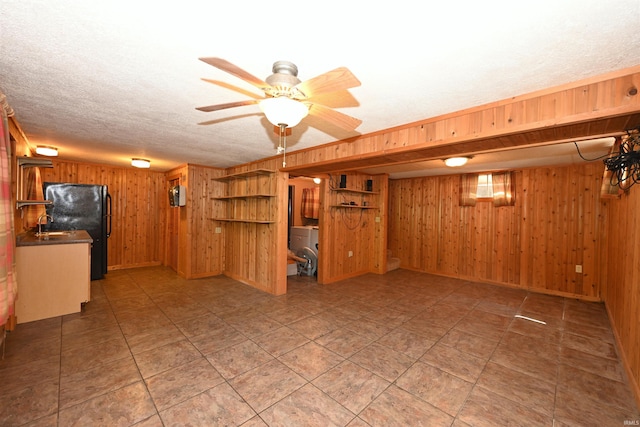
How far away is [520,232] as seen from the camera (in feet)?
16.3

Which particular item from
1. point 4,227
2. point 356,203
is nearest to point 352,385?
point 4,227

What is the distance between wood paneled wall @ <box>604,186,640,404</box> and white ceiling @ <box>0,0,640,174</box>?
178 cm

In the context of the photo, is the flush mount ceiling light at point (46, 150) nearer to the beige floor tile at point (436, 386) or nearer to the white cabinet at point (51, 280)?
the white cabinet at point (51, 280)

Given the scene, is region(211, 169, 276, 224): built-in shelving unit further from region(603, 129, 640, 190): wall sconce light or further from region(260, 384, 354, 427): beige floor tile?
region(603, 129, 640, 190): wall sconce light

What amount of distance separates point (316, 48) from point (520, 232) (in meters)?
5.46

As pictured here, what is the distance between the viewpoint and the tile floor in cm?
176

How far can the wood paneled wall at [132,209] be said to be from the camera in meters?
5.46

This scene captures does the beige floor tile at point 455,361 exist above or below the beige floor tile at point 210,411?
below

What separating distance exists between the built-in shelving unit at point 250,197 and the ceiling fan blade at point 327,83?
2.80 metres

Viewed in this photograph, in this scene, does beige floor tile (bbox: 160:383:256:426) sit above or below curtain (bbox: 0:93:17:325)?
below

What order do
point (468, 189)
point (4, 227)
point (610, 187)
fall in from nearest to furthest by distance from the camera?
point (4, 227) < point (610, 187) < point (468, 189)

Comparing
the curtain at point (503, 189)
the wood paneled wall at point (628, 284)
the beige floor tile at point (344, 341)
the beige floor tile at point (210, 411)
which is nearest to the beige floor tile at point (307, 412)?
the beige floor tile at point (210, 411)

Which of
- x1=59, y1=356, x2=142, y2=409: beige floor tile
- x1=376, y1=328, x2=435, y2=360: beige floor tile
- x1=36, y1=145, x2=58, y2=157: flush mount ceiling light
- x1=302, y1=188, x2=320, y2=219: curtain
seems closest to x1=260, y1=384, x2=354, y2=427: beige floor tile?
x1=376, y1=328, x2=435, y2=360: beige floor tile

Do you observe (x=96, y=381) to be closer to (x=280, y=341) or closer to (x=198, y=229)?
(x=280, y=341)
